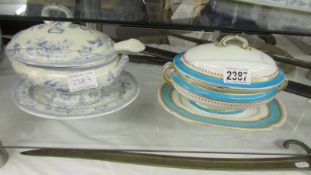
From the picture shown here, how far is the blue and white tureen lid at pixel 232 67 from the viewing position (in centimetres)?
42

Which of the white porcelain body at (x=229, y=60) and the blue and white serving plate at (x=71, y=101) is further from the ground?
the white porcelain body at (x=229, y=60)

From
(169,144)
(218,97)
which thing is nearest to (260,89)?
(218,97)

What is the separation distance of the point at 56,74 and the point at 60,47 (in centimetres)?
4

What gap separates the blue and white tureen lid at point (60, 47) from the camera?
42 centimetres

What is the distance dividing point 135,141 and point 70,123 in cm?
12

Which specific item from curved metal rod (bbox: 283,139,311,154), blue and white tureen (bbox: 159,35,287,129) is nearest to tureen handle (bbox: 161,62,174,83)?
blue and white tureen (bbox: 159,35,287,129)

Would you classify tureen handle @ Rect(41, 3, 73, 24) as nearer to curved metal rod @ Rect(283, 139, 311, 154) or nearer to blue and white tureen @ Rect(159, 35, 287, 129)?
blue and white tureen @ Rect(159, 35, 287, 129)

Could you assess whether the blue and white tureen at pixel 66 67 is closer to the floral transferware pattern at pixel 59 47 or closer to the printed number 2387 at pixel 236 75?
the floral transferware pattern at pixel 59 47

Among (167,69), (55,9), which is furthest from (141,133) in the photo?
(55,9)

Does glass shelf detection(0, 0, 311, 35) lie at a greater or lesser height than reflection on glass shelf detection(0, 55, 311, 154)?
greater

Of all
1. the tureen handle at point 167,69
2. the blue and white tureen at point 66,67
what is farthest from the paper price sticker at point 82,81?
the tureen handle at point 167,69

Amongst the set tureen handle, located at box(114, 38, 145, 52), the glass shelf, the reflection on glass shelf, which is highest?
the glass shelf

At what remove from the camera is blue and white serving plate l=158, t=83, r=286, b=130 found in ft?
1.47

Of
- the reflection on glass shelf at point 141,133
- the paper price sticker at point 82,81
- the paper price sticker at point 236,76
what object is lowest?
the reflection on glass shelf at point 141,133
